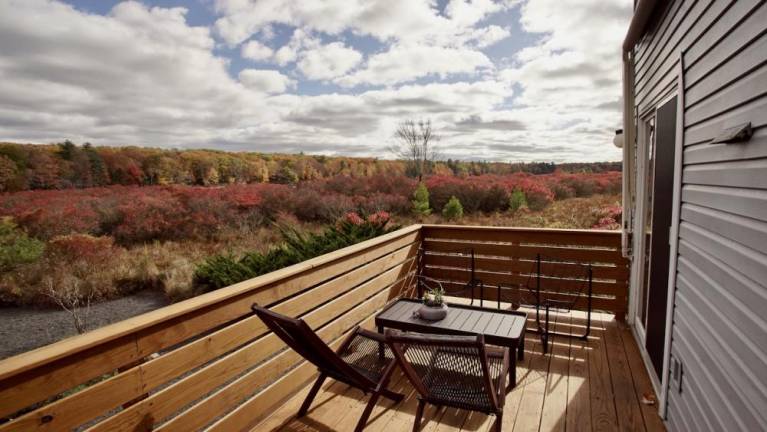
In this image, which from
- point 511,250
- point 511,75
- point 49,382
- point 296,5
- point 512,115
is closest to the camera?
point 49,382

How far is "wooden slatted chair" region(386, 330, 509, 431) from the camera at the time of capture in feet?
6.35

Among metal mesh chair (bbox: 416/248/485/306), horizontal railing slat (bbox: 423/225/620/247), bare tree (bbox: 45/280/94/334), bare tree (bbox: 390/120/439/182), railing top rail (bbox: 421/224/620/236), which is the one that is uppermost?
bare tree (bbox: 390/120/439/182)

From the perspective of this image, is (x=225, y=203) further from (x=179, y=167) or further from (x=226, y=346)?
(x=226, y=346)

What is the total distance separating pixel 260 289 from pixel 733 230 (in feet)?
7.60

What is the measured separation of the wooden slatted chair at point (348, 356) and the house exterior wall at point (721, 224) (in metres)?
1.50

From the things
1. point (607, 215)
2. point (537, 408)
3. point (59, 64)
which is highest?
point (59, 64)

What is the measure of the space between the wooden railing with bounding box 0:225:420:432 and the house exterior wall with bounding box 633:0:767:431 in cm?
222

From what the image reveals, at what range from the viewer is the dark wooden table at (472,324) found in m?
2.76

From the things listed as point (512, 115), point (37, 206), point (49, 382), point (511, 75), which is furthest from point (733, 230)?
point (512, 115)

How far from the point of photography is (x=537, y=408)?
260cm

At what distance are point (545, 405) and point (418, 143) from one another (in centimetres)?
1875

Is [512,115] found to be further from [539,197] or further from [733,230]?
[733,230]

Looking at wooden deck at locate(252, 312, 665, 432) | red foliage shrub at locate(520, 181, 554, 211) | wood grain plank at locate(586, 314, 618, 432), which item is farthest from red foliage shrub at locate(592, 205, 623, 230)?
wooden deck at locate(252, 312, 665, 432)

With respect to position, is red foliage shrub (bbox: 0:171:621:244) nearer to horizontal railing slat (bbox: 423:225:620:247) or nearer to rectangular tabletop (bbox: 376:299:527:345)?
horizontal railing slat (bbox: 423:225:620:247)
